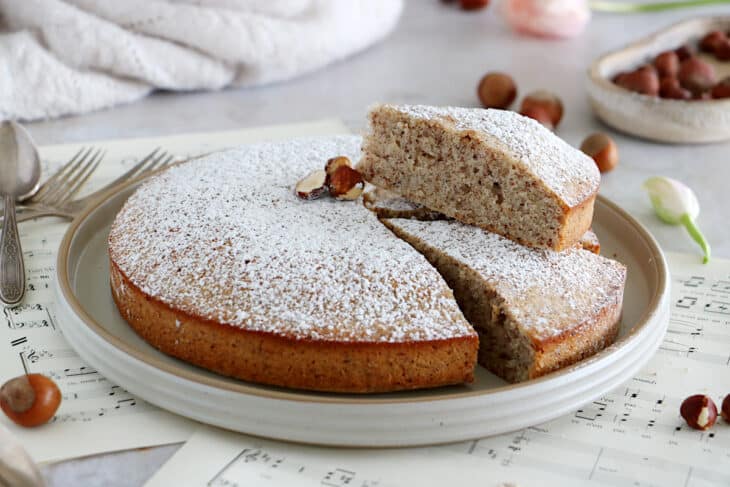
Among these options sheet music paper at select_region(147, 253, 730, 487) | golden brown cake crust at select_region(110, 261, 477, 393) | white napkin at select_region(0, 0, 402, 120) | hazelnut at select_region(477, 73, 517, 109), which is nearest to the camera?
sheet music paper at select_region(147, 253, 730, 487)

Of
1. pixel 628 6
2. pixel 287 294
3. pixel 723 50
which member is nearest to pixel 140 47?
pixel 287 294

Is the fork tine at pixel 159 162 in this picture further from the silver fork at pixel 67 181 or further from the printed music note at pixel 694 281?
the printed music note at pixel 694 281

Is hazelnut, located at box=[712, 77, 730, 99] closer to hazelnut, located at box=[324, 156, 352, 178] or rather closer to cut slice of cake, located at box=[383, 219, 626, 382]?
cut slice of cake, located at box=[383, 219, 626, 382]

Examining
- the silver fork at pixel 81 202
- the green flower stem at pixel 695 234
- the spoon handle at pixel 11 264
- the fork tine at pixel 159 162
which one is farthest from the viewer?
the fork tine at pixel 159 162

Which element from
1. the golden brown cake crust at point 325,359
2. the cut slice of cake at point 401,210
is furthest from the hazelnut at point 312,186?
the golden brown cake crust at point 325,359

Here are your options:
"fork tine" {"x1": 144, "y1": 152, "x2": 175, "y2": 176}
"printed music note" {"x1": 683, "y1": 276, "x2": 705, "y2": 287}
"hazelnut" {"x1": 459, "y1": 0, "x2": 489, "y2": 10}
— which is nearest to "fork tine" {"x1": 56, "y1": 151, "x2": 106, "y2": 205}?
"fork tine" {"x1": 144, "y1": 152, "x2": 175, "y2": 176}
